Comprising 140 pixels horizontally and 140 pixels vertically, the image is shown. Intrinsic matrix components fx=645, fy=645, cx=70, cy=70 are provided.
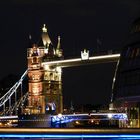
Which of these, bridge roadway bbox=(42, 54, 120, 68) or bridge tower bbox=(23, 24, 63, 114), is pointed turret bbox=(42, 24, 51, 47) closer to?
bridge tower bbox=(23, 24, 63, 114)

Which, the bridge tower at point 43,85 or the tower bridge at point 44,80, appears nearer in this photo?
the tower bridge at point 44,80

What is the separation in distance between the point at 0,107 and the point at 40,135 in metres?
137

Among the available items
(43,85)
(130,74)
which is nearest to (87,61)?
(43,85)

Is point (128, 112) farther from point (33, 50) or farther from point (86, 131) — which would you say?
point (33, 50)

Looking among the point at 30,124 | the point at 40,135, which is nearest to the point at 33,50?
the point at 30,124

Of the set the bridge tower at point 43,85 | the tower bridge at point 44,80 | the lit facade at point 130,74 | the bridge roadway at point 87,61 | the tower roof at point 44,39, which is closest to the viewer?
the lit facade at point 130,74

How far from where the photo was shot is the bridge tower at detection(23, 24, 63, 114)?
156 m

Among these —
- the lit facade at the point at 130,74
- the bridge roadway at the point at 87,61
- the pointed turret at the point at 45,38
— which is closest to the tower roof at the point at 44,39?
the pointed turret at the point at 45,38

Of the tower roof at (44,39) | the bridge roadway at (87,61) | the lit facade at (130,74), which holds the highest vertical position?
the tower roof at (44,39)

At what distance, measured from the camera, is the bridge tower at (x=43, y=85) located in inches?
6147

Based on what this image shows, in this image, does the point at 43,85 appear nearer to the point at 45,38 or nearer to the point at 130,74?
the point at 45,38

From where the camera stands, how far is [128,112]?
2734 inches

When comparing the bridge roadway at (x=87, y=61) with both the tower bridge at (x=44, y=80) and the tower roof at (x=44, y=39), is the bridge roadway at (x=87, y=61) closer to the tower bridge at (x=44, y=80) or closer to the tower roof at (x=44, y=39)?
the tower bridge at (x=44, y=80)

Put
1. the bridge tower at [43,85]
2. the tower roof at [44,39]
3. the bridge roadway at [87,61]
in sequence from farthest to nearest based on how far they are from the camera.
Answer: the tower roof at [44,39] < the bridge tower at [43,85] < the bridge roadway at [87,61]
